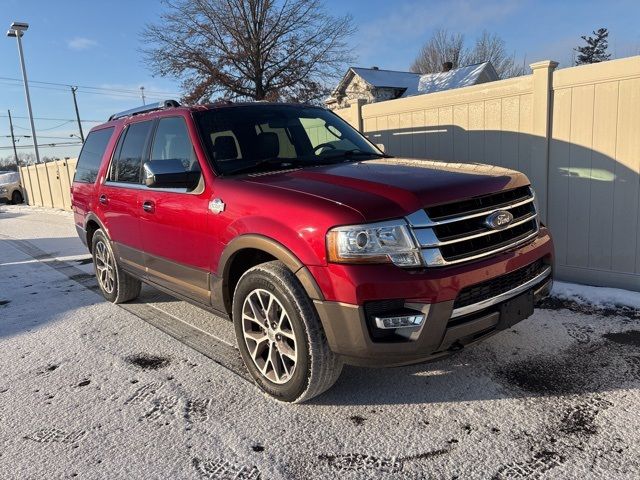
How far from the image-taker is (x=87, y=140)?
20.1 feet

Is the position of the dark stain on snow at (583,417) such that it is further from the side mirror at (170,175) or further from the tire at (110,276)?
the tire at (110,276)

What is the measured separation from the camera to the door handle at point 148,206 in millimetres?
4156

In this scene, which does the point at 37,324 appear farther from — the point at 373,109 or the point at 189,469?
the point at 373,109

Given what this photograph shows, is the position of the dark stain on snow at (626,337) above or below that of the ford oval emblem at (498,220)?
below

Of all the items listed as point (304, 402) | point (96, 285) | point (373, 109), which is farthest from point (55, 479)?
point (373, 109)

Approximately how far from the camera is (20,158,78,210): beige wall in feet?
59.2

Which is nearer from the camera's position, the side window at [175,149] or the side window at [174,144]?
the side window at [175,149]

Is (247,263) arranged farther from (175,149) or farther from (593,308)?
(593,308)

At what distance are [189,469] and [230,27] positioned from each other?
2115cm

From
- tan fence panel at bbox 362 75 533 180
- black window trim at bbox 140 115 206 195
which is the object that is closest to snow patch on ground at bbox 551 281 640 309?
tan fence panel at bbox 362 75 533 180

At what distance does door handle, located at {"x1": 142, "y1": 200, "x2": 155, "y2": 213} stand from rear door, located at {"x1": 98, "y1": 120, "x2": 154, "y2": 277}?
105mm

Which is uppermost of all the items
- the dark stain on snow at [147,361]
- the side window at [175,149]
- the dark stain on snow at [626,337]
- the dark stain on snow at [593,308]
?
the side window at [175,149]

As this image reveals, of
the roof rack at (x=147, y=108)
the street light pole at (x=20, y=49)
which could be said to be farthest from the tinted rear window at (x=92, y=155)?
the street light pole at (x=20, y=49)

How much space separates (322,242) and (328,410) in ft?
3.65
